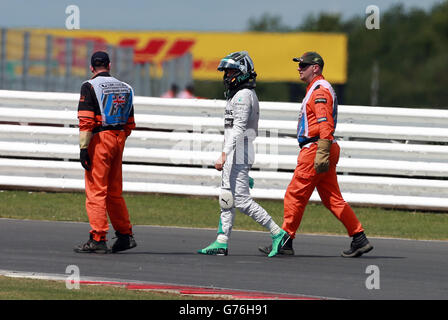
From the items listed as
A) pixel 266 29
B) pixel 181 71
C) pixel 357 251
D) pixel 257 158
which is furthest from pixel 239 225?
pixel 266 29

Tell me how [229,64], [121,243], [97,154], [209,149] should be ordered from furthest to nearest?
1. [209,149]
2. [121,243]
3. [97,154]
4. [229,64]

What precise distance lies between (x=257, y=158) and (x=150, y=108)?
1604 millimetres

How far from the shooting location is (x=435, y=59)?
9062 cm

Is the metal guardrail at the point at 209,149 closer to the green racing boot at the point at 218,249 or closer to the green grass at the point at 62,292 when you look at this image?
the green racing boot at the point at 218,249

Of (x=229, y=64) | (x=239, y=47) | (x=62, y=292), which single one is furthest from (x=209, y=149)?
(x=239, y=47)

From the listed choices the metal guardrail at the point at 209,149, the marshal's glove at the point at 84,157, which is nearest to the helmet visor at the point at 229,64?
the marshal's glove at the point at 84,157

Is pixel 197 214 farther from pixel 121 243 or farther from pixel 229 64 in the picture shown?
pixel 229 64

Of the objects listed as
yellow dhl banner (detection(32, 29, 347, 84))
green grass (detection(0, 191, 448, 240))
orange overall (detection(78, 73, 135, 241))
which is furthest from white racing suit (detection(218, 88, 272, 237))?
yellow dhl banner (detection(32, 29, 347, 84))

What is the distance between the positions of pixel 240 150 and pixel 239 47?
1419 inches

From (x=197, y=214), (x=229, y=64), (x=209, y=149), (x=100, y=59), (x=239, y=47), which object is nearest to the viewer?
(x=229, y=64)

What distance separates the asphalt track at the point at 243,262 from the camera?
8578mm

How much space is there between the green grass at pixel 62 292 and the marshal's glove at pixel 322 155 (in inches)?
92.7

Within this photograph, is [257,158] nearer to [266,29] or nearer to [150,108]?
[150,108]

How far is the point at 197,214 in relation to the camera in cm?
1325
